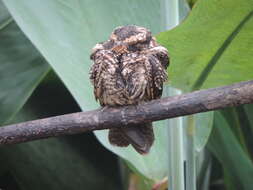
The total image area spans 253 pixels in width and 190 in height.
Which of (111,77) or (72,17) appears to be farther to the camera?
(72,17)

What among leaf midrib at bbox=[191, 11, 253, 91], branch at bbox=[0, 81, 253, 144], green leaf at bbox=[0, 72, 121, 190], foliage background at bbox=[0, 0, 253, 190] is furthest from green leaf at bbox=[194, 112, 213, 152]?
green leaf at bbox=[0, 72, 121, 190]

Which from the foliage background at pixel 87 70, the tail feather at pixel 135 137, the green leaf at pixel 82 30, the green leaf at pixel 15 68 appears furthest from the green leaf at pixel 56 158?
the tail feather at pixel 135 137

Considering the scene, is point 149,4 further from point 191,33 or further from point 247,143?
point 247,143

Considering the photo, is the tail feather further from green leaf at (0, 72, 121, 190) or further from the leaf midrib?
green leaf at (0, 72, 121, 190)

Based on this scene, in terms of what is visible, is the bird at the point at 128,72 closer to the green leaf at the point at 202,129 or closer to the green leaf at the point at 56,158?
the green leaf at the point at 202,129

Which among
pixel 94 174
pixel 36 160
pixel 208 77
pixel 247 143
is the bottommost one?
pixel 247 143

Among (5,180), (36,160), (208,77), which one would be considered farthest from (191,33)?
(5,180)
